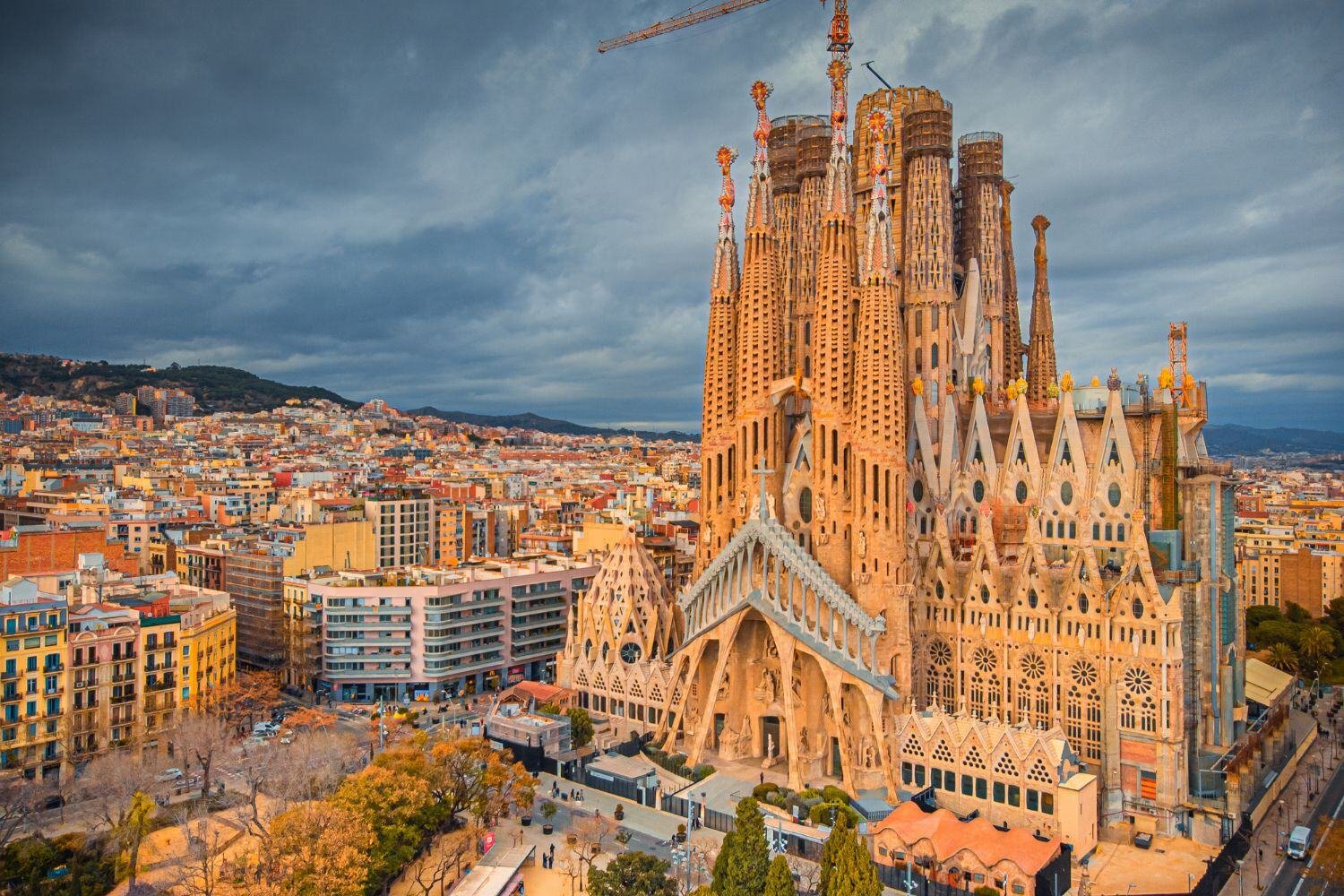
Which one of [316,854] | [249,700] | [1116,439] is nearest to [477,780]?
[316,854]

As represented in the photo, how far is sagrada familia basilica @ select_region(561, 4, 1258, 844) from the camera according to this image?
149ft

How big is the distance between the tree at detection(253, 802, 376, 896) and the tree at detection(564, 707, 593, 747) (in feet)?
59.8

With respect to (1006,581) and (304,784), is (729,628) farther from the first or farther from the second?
(304,784)

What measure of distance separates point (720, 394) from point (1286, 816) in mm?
33266

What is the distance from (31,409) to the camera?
184 metres

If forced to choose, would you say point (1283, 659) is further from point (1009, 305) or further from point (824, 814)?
point (824, 814)

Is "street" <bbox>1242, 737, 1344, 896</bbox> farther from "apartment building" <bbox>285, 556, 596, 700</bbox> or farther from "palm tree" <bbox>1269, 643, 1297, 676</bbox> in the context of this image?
"apartment building" <bbox>285, 556, 596, 700</bbox>

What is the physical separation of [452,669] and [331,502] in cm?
3411

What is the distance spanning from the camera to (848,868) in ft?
102

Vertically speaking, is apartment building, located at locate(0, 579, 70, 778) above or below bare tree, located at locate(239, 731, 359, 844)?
above

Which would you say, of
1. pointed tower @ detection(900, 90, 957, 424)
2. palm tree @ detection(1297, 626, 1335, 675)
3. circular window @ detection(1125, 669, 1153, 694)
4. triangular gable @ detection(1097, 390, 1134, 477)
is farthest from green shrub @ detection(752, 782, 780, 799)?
palm tree @ detection(1297, 626, 1335, 675)

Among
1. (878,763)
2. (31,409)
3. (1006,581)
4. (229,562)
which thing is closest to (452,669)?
(229,562)

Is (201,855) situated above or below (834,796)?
above

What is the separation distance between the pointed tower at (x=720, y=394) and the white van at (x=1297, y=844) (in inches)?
1116
